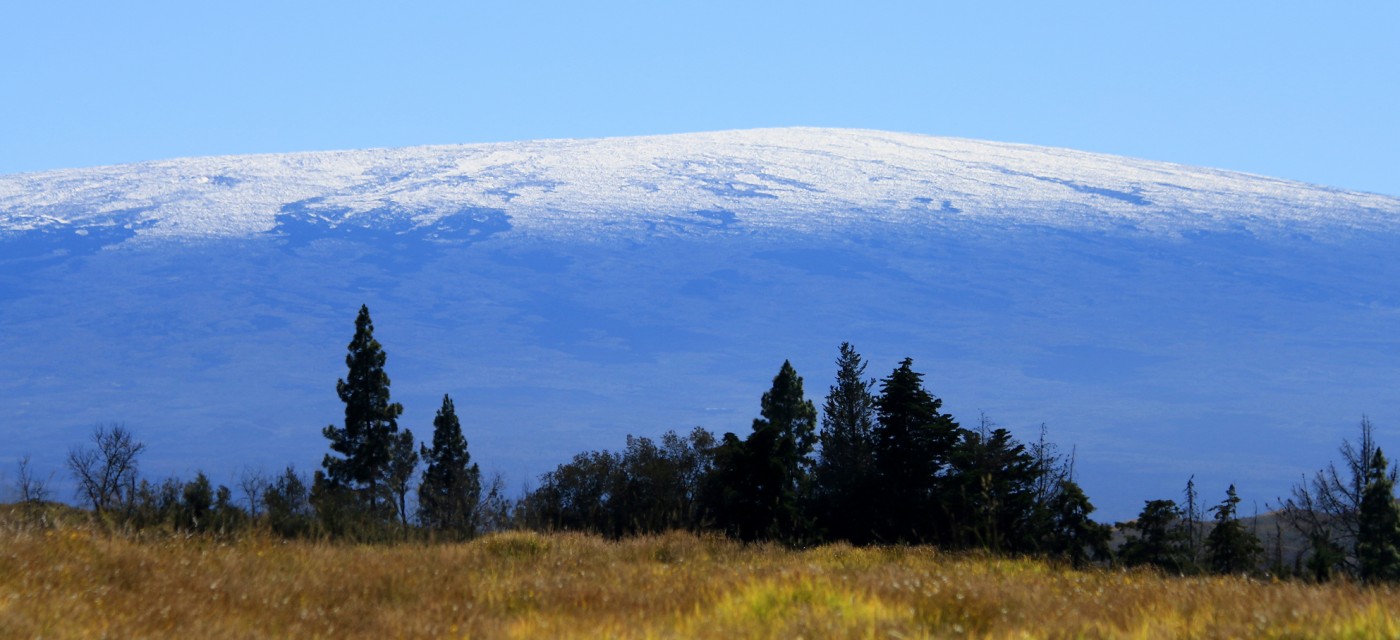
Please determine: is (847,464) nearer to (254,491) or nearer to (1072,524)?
(1072,524)

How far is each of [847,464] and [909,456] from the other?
12926mm

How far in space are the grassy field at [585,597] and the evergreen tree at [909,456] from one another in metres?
20.9

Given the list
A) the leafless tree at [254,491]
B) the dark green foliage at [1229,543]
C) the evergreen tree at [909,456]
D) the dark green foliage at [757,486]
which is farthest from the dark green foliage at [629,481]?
the dark green foliage at [1229,543]

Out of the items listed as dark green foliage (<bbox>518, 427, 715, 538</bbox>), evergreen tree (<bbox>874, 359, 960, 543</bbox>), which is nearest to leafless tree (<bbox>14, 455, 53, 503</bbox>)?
dark green foliage (<bbox>518, 427, 715, 538</bbox>)

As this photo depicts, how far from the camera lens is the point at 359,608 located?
984 centimetres

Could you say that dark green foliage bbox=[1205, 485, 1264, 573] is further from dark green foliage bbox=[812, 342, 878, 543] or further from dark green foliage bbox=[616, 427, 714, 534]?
dark green foliage bbox=[616, 427, 714, 534]

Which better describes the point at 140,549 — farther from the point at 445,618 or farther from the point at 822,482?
the point at 822,482

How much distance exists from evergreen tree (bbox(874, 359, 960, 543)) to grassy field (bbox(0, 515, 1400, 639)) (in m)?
20.9

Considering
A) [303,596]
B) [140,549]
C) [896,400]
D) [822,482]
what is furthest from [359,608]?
[822,482]

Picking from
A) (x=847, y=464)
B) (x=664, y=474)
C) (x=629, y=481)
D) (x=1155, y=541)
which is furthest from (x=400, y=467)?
(x=1155, y=541)

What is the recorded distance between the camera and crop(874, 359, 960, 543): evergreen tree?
112ft

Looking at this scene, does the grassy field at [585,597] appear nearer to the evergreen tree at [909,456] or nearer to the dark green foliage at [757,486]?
the dark green foliage at [757,486]

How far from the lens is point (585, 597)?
10.5m

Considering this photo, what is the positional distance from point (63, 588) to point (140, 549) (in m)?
2.10
